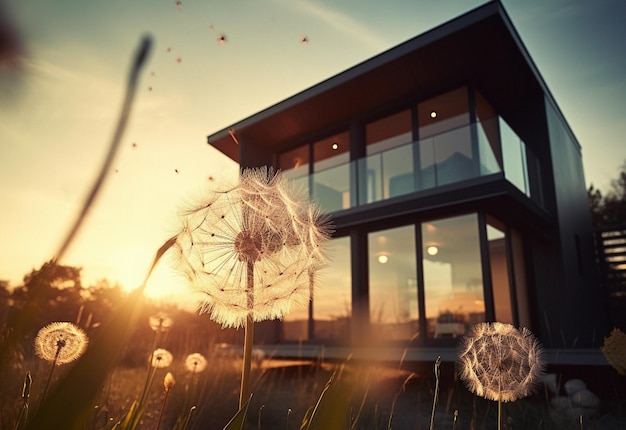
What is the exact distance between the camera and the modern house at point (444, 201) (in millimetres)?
9508

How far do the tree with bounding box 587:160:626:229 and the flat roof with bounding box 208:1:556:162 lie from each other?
1704 centimetres

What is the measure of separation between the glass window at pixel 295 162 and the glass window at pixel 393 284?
3267 millimetres

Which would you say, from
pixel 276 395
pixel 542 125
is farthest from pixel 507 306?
pixel 276 395

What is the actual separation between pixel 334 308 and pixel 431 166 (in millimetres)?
4216

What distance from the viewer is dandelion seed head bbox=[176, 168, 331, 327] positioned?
181 cm

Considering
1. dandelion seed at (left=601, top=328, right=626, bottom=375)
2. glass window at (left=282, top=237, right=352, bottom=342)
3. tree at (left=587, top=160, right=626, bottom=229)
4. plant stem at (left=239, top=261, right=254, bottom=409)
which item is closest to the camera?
plant stem at (left=239, top=261, right=254, bottom=409)

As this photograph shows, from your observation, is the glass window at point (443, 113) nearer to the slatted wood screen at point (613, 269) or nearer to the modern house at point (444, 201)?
the modern house at point (444, 201)

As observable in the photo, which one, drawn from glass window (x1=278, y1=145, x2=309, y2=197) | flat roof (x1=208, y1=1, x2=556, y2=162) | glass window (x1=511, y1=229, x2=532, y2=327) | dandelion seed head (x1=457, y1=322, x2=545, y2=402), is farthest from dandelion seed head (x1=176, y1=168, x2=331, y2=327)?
glass window (x1=278, y1=145, x2=309, y2=197)

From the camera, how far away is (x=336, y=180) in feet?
38.5

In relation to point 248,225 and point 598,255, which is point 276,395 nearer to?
point 248,225

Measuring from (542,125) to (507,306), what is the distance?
15.2ft

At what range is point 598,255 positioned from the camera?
14156mm

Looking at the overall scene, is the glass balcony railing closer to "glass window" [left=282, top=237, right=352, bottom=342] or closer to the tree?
"glass window" [left=282, top=237, right=352, bottom=342]

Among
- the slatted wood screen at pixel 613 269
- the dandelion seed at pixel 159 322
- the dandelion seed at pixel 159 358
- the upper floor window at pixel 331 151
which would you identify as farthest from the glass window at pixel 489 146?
the dandelion seed at pixel 159 322
